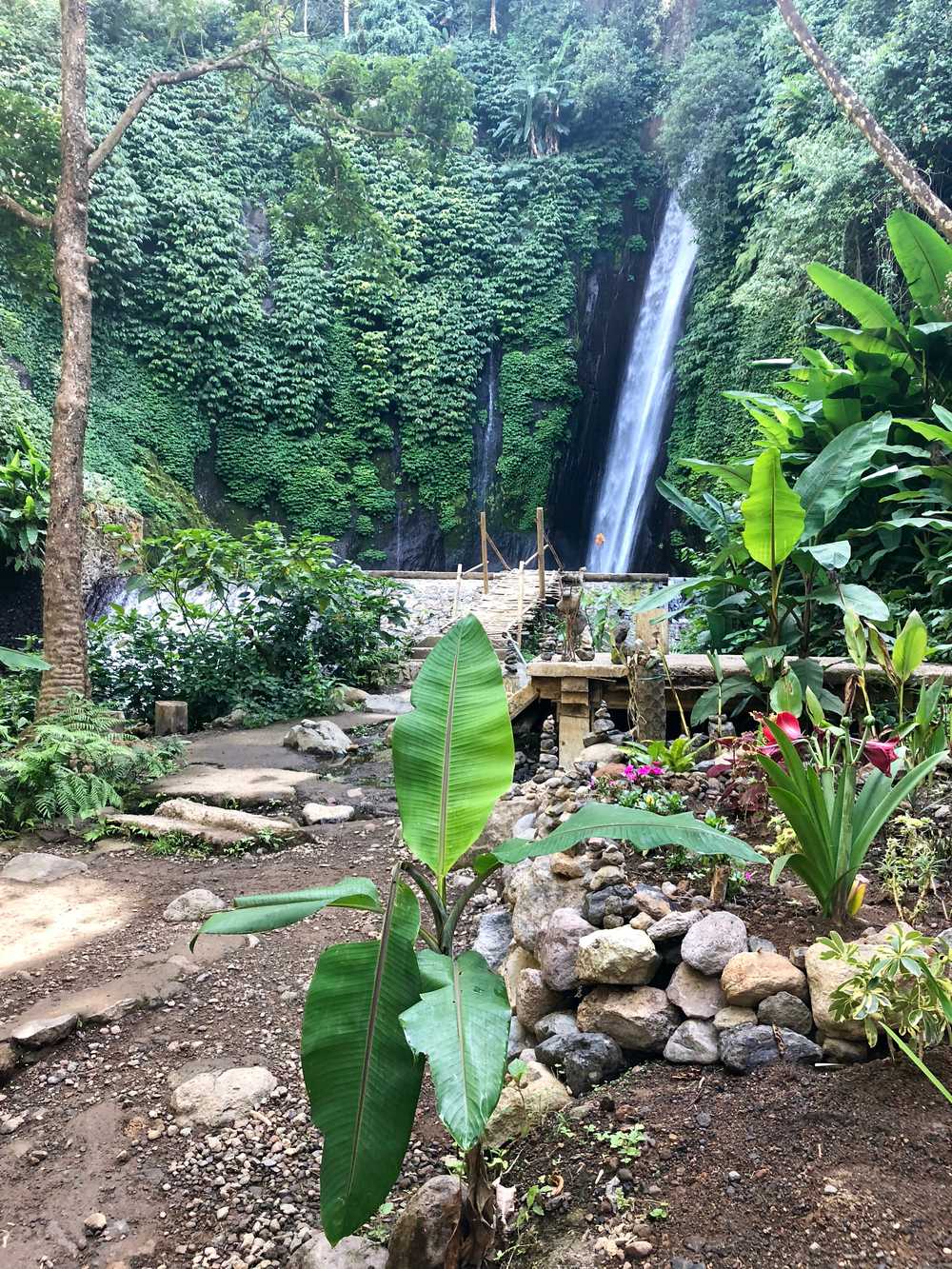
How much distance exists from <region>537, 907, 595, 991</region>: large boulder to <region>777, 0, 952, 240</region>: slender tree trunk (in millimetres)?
6624

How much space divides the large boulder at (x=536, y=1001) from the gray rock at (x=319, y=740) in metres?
4.07

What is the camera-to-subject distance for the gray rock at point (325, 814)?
14.8 feet

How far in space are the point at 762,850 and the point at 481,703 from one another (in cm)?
134

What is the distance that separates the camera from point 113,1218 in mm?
1634

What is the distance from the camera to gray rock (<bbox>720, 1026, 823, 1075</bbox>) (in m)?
1.52

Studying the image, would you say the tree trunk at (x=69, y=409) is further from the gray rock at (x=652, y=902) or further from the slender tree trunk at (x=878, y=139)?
the slender tree trunk at (x=878, y=139)

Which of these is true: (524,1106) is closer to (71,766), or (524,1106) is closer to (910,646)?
(910,646)

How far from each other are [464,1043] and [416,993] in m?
0.16

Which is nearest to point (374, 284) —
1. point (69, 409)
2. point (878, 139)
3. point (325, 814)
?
point (878, 139)

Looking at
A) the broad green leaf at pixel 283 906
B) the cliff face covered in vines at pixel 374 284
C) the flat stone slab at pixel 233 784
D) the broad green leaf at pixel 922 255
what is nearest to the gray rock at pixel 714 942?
the broad green leaf at pixel 283 906

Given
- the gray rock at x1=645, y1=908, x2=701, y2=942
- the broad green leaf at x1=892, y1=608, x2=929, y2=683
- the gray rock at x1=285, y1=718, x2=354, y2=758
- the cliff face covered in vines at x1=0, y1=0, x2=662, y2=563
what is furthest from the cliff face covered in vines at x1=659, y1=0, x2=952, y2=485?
the gray rock at x1=645, y1=908, x2=701, y2=942

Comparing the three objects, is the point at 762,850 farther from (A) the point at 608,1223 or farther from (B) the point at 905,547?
Result: (B) the point at 905,547

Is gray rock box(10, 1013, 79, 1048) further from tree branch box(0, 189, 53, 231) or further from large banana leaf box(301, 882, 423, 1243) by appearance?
tree branch box(0, 189, 53, 231)

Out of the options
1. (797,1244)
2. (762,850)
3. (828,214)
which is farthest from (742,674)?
(828,214)
